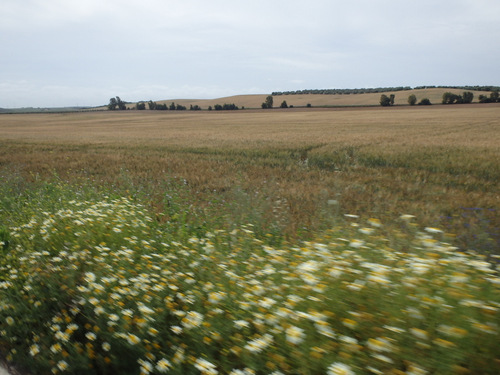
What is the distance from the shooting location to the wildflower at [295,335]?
2125mm

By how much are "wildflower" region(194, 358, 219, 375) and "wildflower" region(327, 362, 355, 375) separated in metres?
0.74

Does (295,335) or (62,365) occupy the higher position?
(295,335)

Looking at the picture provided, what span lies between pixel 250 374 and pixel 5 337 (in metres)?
2.55

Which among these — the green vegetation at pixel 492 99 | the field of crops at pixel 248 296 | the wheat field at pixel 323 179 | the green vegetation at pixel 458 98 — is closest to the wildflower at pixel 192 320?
the field of crops at pixel 248 296

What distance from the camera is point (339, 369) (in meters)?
1.91

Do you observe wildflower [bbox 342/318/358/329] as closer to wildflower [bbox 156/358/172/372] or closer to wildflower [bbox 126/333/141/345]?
wildflower [bbox 156/358/172/372]

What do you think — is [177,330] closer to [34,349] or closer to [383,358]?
[34,349]

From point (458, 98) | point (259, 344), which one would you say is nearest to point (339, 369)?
point (259, 344)

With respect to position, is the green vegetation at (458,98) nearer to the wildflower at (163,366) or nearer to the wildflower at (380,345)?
the wildflower at (380,345)

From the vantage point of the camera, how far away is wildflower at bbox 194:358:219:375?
226 centimetres

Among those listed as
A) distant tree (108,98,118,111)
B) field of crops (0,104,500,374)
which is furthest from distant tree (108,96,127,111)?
field of crops (0,104,500,374)

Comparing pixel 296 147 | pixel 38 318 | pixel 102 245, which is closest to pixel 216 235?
pixel 102 245

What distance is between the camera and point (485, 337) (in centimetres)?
188

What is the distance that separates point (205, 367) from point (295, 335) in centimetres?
66
